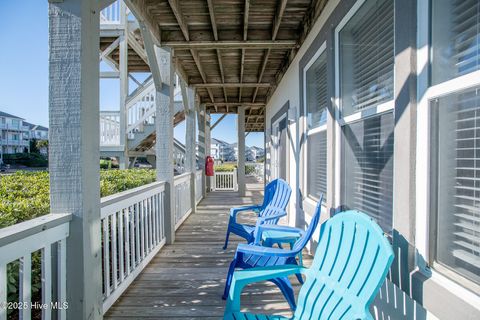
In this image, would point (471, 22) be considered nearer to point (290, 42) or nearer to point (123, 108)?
point (290, 42)

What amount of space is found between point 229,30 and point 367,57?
7.48ft

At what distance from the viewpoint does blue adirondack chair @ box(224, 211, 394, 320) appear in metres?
1.19

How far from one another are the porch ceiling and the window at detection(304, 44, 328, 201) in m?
0.50

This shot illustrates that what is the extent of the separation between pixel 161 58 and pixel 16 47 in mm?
1697

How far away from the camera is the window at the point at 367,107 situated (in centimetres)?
166

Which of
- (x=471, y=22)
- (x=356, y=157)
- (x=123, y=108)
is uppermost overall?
(x=123, y=108)

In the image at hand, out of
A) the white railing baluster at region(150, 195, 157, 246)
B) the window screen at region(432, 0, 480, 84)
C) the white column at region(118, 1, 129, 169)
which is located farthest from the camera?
the white column at region(118, 1, 129, 169)

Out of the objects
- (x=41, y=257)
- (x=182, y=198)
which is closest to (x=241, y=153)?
(x=182, y=198)

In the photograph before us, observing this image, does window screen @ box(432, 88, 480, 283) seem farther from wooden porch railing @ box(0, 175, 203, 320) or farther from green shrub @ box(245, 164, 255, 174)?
green shrub @ box(245, 164, 255, 174)

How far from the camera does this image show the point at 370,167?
1879 millimetres

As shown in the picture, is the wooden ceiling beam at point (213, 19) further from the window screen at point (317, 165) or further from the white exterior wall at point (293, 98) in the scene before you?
the window screen at point (317, 165)

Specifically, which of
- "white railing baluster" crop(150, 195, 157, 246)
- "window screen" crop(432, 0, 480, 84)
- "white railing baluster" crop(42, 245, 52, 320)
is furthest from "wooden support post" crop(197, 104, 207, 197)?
"window screen" crop(432, 0, 480, 84)

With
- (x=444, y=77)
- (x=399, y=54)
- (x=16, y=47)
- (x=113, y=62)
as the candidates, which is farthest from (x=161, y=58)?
(x=113, y=62)

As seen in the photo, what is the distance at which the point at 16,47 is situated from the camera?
340 centimetres
